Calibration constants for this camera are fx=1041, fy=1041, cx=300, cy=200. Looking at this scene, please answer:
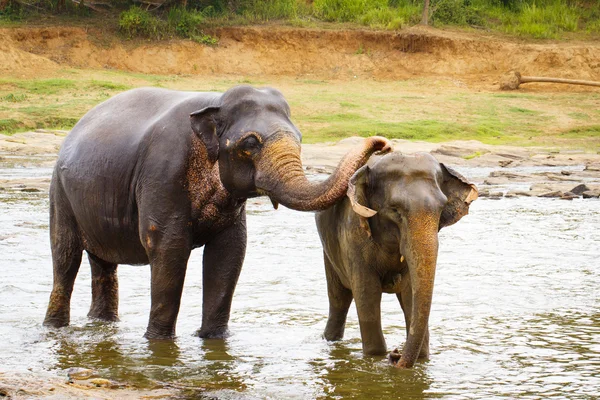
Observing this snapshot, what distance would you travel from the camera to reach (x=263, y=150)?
6000 mm

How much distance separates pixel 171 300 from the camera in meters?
6.63

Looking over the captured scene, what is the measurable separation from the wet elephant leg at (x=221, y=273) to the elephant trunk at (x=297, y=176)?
0.88m

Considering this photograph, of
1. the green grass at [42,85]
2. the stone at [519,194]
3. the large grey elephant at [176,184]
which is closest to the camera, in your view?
the large grey elephant at [176,184]

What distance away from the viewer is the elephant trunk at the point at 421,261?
5.19 meters

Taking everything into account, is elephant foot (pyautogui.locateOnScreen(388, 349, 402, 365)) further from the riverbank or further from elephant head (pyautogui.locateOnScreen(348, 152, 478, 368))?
the riverbank

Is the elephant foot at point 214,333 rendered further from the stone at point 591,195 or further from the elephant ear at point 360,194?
the stone at point 591,195

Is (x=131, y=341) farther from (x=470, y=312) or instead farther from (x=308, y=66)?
(x=308, y=66)

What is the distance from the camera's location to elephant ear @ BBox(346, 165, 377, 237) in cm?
536

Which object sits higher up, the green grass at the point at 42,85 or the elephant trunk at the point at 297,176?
the elephant trunk at the point at 297,176

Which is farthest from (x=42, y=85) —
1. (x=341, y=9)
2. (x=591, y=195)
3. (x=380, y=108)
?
(x=591, y=195)

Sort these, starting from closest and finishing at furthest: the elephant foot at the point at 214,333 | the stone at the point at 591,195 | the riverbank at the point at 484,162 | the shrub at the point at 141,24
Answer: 1. the elephant foot at the point at 214,333
2. the stone at the point at 591,195
3. the riverbank at the point at 484,162
4. the shrub at the point at 141,24

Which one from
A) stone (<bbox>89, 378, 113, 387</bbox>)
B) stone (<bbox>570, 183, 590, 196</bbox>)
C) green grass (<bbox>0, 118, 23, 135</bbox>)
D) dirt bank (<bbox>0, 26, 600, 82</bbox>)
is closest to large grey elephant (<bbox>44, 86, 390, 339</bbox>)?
stone (<bbox>89, 378, 113, 387</bbox>)

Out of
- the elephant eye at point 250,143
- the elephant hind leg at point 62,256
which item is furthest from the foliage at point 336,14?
the elephant eye at point 250,143

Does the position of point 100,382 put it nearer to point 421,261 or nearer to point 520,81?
point 421,261
